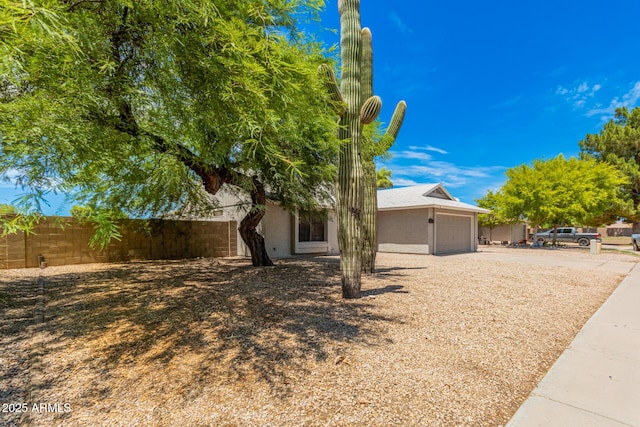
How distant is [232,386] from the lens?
288 centimetres

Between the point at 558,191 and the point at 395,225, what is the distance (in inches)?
456

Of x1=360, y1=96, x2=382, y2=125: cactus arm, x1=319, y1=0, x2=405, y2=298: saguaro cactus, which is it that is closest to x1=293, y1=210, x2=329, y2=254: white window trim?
x1=319, y1=0, x2=405, y2=298: saguaro cactus

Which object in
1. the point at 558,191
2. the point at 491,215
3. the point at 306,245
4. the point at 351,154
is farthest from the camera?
the point at 491,215

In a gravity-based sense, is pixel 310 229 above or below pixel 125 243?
above

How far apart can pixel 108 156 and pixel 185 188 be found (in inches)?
146

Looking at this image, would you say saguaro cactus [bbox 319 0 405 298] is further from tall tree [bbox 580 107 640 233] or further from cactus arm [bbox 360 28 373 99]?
tall tree [bbox 580 107 640 233]

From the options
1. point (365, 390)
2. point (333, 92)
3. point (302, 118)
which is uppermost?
point (333, 92)

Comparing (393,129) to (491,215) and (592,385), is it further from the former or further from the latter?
(491,215)

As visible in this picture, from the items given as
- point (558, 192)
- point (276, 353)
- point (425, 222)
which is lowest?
point (276, 353)

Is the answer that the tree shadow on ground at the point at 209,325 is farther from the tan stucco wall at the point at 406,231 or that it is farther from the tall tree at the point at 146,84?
the tan stucco wall at the point at 406,231

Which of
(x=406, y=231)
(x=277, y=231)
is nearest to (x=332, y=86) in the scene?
(x=277, y=231)

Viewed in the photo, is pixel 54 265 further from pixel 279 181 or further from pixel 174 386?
pixel 174 386

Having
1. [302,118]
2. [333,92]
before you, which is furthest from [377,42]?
[302,118]

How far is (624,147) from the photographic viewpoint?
26000mm
